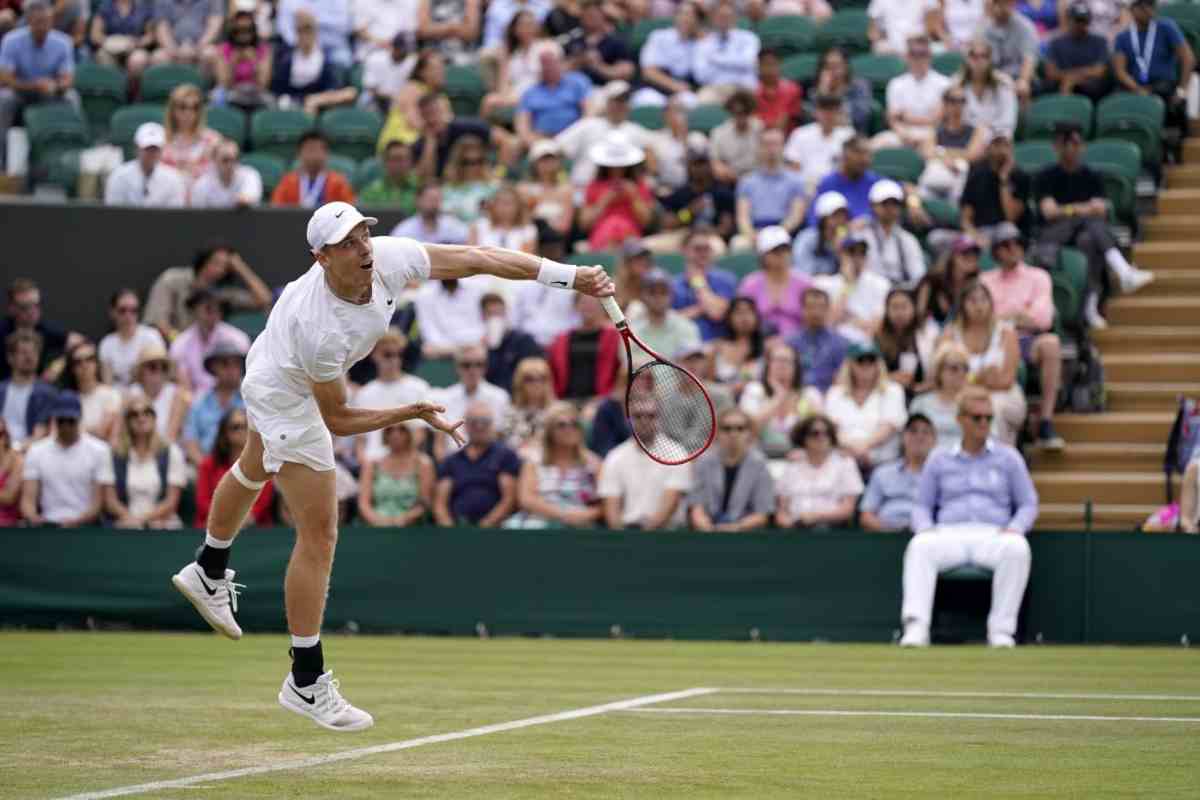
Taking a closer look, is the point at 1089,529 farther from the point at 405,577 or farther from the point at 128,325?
the point at 128,325

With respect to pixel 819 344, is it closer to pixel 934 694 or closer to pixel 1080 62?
pixel 1080 62

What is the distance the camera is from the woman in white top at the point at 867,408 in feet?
49.6

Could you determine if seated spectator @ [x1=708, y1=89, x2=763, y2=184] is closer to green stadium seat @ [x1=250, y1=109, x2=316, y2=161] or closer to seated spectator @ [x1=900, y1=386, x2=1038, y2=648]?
green stadium seat @ [x1=250, y1=109, x2=316, y2=161]

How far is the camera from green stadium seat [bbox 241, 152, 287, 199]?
19.3 meters

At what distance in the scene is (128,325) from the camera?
55.7ft

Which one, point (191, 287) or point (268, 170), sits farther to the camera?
point (268, 170)

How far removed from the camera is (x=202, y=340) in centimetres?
1700

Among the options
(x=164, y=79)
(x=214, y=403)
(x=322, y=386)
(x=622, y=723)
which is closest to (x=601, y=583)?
(x=214, y=403)

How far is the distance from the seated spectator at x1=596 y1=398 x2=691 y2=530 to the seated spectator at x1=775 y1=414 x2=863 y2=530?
2.42 ft

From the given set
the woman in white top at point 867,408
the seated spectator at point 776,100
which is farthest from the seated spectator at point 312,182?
the woman in white top at point 867,408

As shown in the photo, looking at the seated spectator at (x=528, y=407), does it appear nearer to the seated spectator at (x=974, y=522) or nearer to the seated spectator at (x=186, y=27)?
the seated spectator at (x=974, y=522)

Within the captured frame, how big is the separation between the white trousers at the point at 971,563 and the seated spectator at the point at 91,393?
6.35 meters

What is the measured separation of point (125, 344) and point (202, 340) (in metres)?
0.64

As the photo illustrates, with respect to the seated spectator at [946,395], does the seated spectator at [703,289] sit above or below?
above
